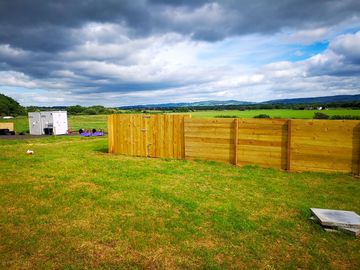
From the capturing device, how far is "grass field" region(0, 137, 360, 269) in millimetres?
4008

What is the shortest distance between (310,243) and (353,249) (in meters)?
0.66

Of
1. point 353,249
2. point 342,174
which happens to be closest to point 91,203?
point 353,249

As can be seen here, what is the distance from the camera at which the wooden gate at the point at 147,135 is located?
1272cm

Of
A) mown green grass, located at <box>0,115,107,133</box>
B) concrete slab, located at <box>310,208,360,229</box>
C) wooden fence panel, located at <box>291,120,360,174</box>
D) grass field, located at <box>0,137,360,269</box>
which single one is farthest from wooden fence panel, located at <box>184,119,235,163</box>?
mown green grass, located at <box>0,115,107,133</box>

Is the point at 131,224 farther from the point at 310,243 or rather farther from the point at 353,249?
the point at 353,249

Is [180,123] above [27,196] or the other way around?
above

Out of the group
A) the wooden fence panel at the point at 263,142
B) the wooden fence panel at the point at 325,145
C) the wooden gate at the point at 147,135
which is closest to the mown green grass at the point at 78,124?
the wooden gate at the point at 147,135

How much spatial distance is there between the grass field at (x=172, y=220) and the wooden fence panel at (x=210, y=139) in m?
1.79

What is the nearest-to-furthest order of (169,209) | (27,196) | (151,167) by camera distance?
1. (169,209)
2. (27,196)
3. (151,167)

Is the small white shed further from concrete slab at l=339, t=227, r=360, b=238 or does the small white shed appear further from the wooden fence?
concrete slab at l=339, t=227, r=360, b=238

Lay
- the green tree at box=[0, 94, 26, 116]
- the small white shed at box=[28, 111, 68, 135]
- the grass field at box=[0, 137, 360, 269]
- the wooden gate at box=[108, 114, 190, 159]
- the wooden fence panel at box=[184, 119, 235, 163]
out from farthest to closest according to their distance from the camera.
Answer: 1. the green tree at box=[0, 94, 26, 116]
2. the small white shed at box=[28, 111, 68, 135]
3. the wooden gate at box=[108, 114, 190, 159]
4. the wooden fence panel at box=[184, 119, 235, 163]
5. the grass field at box=[0, 137, 360, 269]

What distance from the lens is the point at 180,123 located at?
1259 centimetres

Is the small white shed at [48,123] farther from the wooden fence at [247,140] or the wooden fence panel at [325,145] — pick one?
the wooden fence panel at [325,145]

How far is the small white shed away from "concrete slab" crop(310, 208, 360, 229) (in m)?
28.0
